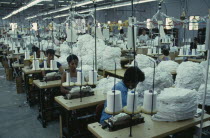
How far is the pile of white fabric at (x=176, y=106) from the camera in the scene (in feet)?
6.70

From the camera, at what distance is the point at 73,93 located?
2.87 m

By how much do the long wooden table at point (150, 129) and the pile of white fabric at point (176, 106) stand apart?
Answer: 0.06m

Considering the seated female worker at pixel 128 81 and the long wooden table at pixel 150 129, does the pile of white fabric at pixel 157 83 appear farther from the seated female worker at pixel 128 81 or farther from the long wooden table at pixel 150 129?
the long wooden table at pixel 150 129

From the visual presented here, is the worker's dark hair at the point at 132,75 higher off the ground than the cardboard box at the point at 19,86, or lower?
higher

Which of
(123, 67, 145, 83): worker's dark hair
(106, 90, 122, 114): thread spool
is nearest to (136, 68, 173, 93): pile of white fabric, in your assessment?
(123, 67, 145, 83): worker's dark hair

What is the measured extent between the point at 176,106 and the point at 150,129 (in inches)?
14.2

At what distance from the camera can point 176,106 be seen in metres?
2.04

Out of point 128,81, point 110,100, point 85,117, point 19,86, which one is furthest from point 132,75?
point 19,86

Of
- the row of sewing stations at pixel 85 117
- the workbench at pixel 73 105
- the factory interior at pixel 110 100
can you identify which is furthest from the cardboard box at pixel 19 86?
the workbench at pixel 73 105

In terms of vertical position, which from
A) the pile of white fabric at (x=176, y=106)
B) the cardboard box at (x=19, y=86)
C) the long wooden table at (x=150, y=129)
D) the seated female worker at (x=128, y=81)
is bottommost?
the cardboard box at (x=19, y=86)

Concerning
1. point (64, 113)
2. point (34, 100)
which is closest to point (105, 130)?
point (64, 113)

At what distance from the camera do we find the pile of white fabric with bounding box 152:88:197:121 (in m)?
2.04

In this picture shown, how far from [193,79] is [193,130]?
1.29m

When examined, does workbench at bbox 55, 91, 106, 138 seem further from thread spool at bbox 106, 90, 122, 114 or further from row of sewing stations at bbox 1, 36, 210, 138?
thread spool at bbox 106, 90, 122, 114
